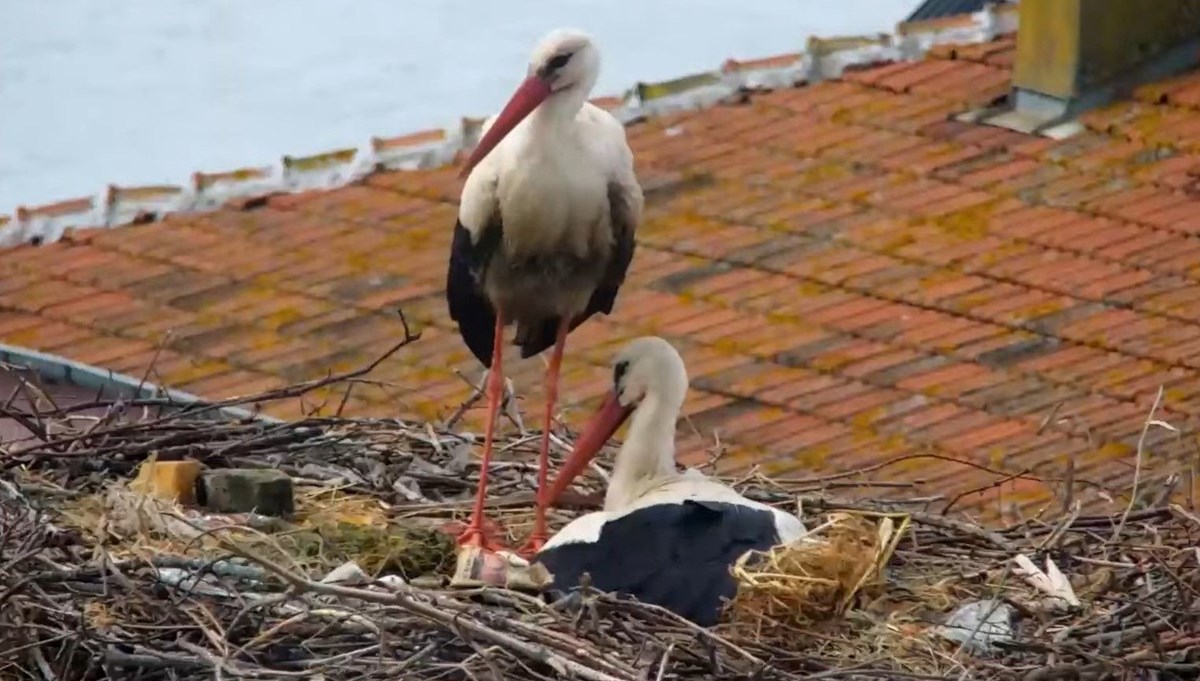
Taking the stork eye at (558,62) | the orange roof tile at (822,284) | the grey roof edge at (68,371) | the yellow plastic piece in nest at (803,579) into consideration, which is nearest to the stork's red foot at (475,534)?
the yellow plastic piece in nest at (803,579)

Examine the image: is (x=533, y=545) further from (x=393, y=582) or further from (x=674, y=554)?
(x=393, y=582)

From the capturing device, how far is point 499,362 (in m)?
6.53

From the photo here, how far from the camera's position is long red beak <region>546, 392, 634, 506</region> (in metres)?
6.16

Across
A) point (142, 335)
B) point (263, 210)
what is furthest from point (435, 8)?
point (142, 335)

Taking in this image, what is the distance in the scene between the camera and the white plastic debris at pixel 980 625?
5352 mm

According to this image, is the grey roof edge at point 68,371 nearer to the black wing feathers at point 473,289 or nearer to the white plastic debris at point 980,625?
the black wing feathers at point 473,289

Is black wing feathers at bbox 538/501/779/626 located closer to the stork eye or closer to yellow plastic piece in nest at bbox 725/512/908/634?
yellow plastic piece in nest at bbox 725/512/908/634

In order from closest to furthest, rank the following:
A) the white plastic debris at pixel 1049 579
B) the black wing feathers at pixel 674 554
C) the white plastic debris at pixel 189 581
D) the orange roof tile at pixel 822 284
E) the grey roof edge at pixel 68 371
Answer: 1. the white plastic debris at pixel 189 581
2. the black wing feathers at pixel 674 554
3. the white plastic debris at pixel 1049 579
4. the orange roof tile at pixel 822 284
5. the grey roof edge at pixel 68 371

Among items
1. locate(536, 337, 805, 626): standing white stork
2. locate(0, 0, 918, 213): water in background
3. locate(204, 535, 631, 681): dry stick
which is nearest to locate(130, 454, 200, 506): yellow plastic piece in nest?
locate(536, 337, 805, 626): standing white stork

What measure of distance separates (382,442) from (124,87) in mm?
9664

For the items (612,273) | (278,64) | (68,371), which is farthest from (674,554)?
(278,64)

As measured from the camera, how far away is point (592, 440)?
6.20 m

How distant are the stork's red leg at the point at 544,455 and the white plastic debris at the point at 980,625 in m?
0.91

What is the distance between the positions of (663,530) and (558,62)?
1019mm
